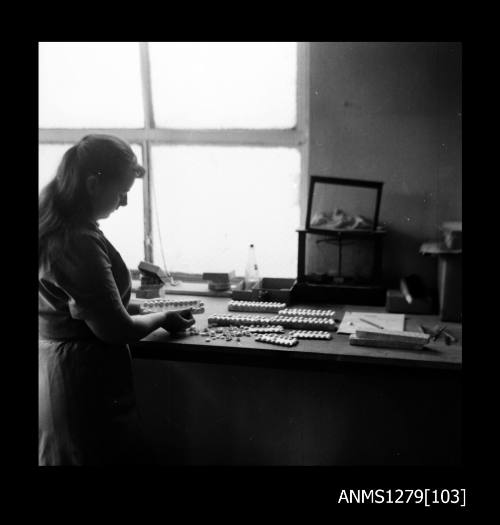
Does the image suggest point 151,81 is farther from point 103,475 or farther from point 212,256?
point 103,475

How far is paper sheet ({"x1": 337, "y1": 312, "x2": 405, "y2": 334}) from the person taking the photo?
1.96 m

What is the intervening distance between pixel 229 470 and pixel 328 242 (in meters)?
1.22

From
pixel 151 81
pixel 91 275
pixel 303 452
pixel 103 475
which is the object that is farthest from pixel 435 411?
pixel 151 81

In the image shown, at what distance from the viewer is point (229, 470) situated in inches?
99.7

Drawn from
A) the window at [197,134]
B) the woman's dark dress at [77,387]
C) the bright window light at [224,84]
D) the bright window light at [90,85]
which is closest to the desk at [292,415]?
the woman's dark dress at [77,387]

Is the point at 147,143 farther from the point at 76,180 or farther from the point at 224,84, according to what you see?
the point at 76,180

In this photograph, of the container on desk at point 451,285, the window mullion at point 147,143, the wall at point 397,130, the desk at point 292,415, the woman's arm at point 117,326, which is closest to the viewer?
the woman's arm at point 117,326

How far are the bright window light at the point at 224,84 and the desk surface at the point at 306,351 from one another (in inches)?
53.0

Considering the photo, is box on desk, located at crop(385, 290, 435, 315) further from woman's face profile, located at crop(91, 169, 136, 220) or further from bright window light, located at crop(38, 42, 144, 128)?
bright window light, located at crop(38, 42, 144, 128)

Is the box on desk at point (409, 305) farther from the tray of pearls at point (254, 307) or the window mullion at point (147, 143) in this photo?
the window mullion at point (147, 143)

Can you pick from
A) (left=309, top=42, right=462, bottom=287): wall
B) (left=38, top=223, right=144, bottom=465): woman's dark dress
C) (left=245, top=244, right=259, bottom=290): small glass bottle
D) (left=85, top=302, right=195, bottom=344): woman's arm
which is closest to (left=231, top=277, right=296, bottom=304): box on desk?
(left=245, top=244, right=259, bottom=290): small glass bottle

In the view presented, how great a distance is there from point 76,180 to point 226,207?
1.33m

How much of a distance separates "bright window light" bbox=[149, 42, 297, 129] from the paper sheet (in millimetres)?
1132

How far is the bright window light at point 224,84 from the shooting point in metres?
2.71
